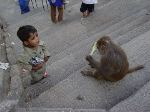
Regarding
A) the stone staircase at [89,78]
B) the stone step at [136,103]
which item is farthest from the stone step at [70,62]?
the stone step at [136,103]

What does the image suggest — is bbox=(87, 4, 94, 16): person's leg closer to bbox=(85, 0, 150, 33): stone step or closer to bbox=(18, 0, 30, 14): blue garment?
bbox=(85, 0, 150, 33): stone step

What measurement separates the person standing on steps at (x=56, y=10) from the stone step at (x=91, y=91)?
350cm

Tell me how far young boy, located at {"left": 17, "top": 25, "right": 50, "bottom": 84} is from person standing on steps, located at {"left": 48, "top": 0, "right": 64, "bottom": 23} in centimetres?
333

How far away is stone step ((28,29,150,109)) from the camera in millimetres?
4445

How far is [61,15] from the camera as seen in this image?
28.2ft

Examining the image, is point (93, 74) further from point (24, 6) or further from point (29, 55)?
point (24, 6)

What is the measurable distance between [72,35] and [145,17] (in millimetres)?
1666

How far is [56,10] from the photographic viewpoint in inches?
336

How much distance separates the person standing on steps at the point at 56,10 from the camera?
8219 millimetres

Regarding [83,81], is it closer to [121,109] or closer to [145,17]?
[121,109]

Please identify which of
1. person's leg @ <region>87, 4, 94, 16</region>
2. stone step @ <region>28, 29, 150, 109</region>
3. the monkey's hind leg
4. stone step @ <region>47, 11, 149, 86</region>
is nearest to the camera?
stone step @ <region>28, 29, 150, 109</region>

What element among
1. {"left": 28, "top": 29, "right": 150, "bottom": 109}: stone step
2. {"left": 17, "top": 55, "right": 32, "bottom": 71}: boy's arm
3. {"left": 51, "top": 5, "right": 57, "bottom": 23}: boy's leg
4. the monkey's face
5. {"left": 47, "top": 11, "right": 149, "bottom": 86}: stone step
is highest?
the monkey's face

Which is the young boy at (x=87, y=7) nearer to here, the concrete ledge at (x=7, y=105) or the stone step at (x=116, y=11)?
the stone step at (x=116, y=11)

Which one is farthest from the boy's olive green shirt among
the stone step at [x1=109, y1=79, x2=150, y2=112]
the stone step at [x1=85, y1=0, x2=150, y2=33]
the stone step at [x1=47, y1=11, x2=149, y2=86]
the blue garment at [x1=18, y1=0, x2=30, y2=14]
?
the blue garment at [x1=18, y1=0, x2=30, y2=14]
